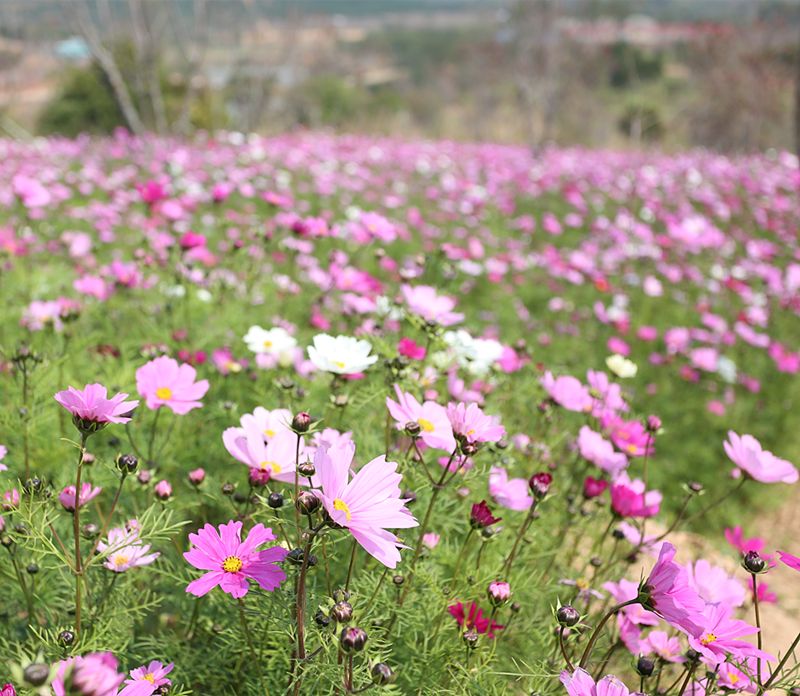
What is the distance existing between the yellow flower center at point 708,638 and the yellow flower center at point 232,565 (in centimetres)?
70

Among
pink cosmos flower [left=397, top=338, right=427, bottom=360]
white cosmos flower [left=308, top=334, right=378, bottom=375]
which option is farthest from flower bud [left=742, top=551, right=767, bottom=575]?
pink cosmos flower [left=397, top=338, right=427, bottom=360]

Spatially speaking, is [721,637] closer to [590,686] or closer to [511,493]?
[590,686]

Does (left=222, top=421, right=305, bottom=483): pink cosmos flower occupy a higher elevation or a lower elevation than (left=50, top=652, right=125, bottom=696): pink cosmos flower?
lower

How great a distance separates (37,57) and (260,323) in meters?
18.7

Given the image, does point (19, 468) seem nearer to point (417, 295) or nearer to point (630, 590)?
point (417, 295)

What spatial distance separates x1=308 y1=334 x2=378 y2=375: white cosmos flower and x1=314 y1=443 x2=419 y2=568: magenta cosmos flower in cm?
38

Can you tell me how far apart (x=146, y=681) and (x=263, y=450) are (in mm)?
393

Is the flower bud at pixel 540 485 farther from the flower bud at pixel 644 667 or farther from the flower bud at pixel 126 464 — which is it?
the flower bud at pixel 126 464

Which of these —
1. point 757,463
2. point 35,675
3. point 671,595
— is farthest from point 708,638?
point 35,675

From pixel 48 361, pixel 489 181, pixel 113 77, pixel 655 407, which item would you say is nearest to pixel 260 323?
pixel 48 361

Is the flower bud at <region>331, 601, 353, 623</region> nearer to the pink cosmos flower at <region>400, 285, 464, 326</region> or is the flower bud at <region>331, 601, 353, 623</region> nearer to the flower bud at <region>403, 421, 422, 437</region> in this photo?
the flower bud at <region>403, 421, 422, 437</region>

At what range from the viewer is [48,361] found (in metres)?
1.83

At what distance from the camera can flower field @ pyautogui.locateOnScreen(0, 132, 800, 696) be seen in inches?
37.6

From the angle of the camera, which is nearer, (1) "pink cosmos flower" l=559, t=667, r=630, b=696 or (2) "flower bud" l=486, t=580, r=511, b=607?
(1) "pink cosmos flower" l=559, t=667, r=630, b=696
